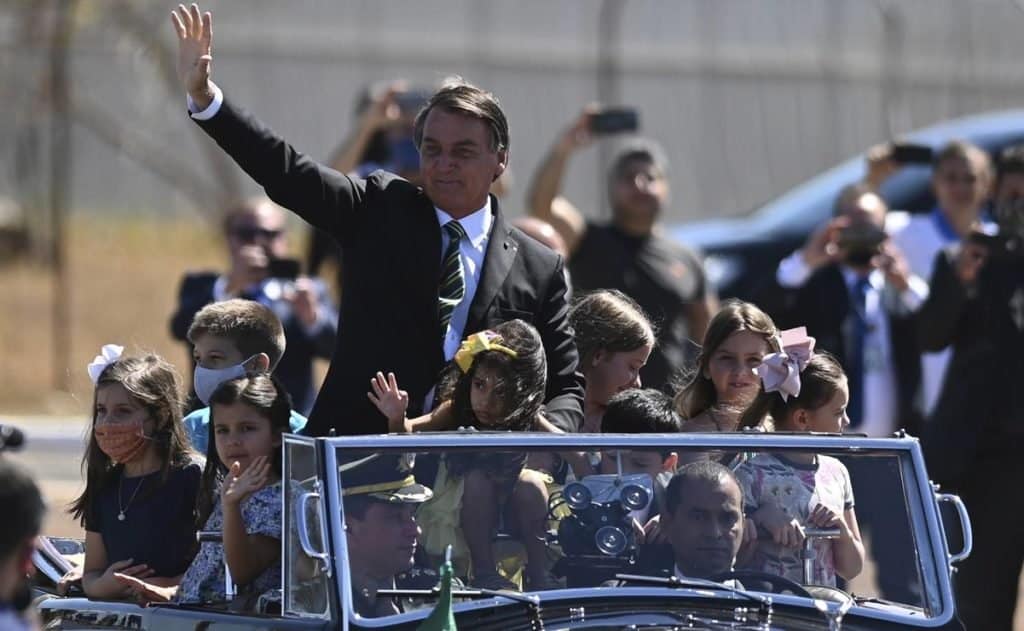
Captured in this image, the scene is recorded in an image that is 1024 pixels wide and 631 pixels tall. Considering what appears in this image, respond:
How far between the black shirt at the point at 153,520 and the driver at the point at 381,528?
3.74 ft

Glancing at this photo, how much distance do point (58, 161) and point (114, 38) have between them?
2442mm

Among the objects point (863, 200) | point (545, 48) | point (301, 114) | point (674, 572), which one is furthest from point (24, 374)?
point (674, 572)

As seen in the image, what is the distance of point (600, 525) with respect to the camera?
4426 millimetres

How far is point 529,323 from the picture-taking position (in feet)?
17.5

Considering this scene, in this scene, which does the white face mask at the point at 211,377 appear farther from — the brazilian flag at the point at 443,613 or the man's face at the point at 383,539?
the brazilian flag at the point at 443,613

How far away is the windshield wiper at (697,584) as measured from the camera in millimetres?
4344

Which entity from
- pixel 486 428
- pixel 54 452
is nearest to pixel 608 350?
pixel 486 428

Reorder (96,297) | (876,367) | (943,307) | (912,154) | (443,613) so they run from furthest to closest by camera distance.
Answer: (96,297) < (912,154) < (876,367) < (943,307) < (443,613)

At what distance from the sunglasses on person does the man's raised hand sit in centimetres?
342

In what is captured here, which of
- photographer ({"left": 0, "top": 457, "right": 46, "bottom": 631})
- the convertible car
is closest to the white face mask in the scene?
the convertible car

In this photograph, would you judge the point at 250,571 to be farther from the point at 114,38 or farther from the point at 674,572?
the point at 114,38

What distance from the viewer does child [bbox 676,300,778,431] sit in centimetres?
560

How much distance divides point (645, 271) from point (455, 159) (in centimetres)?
371

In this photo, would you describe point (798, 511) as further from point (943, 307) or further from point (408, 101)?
point (408, 101)
